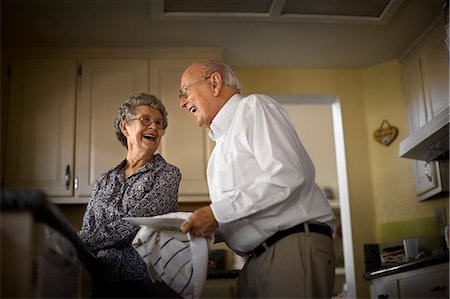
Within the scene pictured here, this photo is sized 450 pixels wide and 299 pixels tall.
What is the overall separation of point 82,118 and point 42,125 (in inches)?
10.2

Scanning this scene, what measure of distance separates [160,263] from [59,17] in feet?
7.51

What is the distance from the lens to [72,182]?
3998mm

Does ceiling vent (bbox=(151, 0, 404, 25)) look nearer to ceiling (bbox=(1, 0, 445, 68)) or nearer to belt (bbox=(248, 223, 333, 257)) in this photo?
ceiling (bbox=(1, 0, 445, 68))

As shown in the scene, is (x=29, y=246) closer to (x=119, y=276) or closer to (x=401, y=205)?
(x=119, y=276)

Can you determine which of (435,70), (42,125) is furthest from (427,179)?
(42,125)

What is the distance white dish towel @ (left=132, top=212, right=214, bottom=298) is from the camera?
1.96 meters

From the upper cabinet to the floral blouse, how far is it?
161cm

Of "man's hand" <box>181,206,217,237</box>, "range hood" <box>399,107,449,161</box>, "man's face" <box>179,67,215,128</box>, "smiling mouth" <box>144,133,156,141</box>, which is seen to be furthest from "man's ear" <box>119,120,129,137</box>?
"range hood" <box>399,107,449,161</box>

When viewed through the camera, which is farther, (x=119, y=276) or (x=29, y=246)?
(x=119, y=276)

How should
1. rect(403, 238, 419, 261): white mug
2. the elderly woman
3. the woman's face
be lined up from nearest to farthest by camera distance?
the elderly woman
the woman's face
rect(403, 238, 419, 261): white mug

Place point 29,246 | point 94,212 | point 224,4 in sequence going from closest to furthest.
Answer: point 29,246 → point 94,212 → point 224,4

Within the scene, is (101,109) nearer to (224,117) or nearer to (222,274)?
(222,274)

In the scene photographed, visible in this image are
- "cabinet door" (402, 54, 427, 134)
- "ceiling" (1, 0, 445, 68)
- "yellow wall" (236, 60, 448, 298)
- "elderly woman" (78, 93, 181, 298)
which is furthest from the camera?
"yellow wall" (236, 60, 448, 298)

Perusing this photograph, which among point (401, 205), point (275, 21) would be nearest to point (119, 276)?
point (275, 21)
